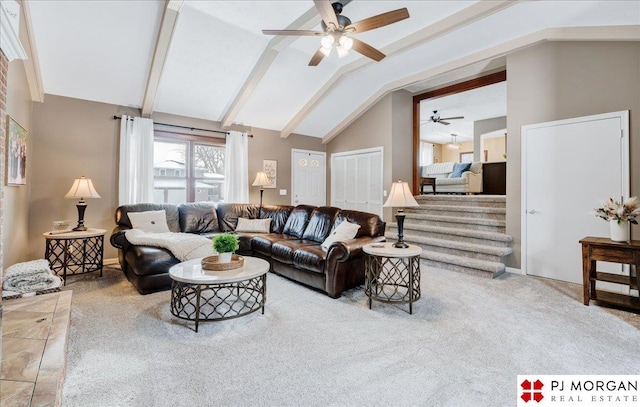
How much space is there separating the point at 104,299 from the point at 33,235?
7.08 ft

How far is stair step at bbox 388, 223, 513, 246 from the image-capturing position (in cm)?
429

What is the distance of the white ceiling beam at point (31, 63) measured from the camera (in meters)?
3.16

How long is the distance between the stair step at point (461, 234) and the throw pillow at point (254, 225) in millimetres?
2347

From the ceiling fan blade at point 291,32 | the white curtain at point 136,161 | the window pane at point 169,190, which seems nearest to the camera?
the ceiling fan blade at point 291,32

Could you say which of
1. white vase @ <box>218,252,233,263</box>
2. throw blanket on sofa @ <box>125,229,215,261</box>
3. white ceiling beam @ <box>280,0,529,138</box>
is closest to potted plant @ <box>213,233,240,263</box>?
white vase @ <box>218,252,233,263</box>

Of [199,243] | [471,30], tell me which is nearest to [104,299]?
[199,243]

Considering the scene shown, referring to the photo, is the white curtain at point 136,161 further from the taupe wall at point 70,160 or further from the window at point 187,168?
the window at point 187,168

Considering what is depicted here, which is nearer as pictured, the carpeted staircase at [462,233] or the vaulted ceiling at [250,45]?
the vaulted ceiling at [250,45]

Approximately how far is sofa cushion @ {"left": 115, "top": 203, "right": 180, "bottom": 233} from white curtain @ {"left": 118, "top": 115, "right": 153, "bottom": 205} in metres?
0.37

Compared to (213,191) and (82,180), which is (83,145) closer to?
(82,180)

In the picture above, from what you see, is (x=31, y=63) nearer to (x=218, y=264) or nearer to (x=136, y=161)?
(x=136, y=161)

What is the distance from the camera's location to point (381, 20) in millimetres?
2777

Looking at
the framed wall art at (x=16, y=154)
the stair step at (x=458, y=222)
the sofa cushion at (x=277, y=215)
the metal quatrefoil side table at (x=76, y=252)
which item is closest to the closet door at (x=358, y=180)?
the stair step at (x=458, y=222)

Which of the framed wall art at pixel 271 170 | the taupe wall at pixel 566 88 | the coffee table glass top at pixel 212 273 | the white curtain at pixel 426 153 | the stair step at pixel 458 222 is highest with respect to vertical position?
the white curtain at pixel 426 153
